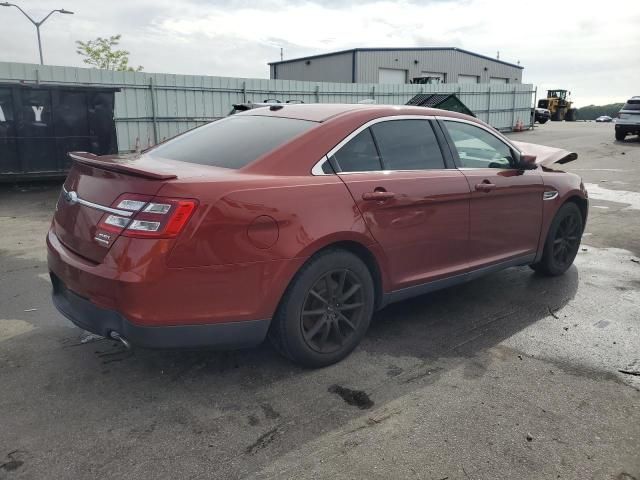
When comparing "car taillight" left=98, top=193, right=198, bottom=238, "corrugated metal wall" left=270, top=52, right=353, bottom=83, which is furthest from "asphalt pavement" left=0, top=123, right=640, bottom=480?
"corrugated metal wall" left=270, top=52, right=353, bottom=83

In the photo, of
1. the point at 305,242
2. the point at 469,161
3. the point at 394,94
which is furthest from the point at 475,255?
the point at 394,94

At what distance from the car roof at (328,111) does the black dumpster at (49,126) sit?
7955 mm

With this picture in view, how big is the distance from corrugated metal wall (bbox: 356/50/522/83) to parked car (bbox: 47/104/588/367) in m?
33.6

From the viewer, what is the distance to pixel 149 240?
8.75 ft

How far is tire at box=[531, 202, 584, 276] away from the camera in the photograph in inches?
199

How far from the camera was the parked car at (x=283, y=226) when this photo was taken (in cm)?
273

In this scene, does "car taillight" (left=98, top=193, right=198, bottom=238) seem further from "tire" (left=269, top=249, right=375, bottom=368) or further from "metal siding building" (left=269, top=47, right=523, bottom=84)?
"metal siding building" (left=269, top=47, right=523, bottom=84)

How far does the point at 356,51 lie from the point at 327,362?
35274mm

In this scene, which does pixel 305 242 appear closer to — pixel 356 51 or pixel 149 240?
pixel 149 240

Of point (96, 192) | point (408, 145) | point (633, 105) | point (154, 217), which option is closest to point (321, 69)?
point (633, 105)

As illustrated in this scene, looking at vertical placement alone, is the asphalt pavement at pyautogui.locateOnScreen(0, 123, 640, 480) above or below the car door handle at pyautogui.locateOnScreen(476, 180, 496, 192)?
below

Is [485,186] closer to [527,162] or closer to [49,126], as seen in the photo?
[527,162]

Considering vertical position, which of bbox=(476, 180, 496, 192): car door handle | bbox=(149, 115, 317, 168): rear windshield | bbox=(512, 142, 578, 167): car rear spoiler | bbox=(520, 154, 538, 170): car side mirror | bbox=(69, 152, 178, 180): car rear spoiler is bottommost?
bbox=(476, 180, 496, 192): car door handle

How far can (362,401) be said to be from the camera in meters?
3.01
